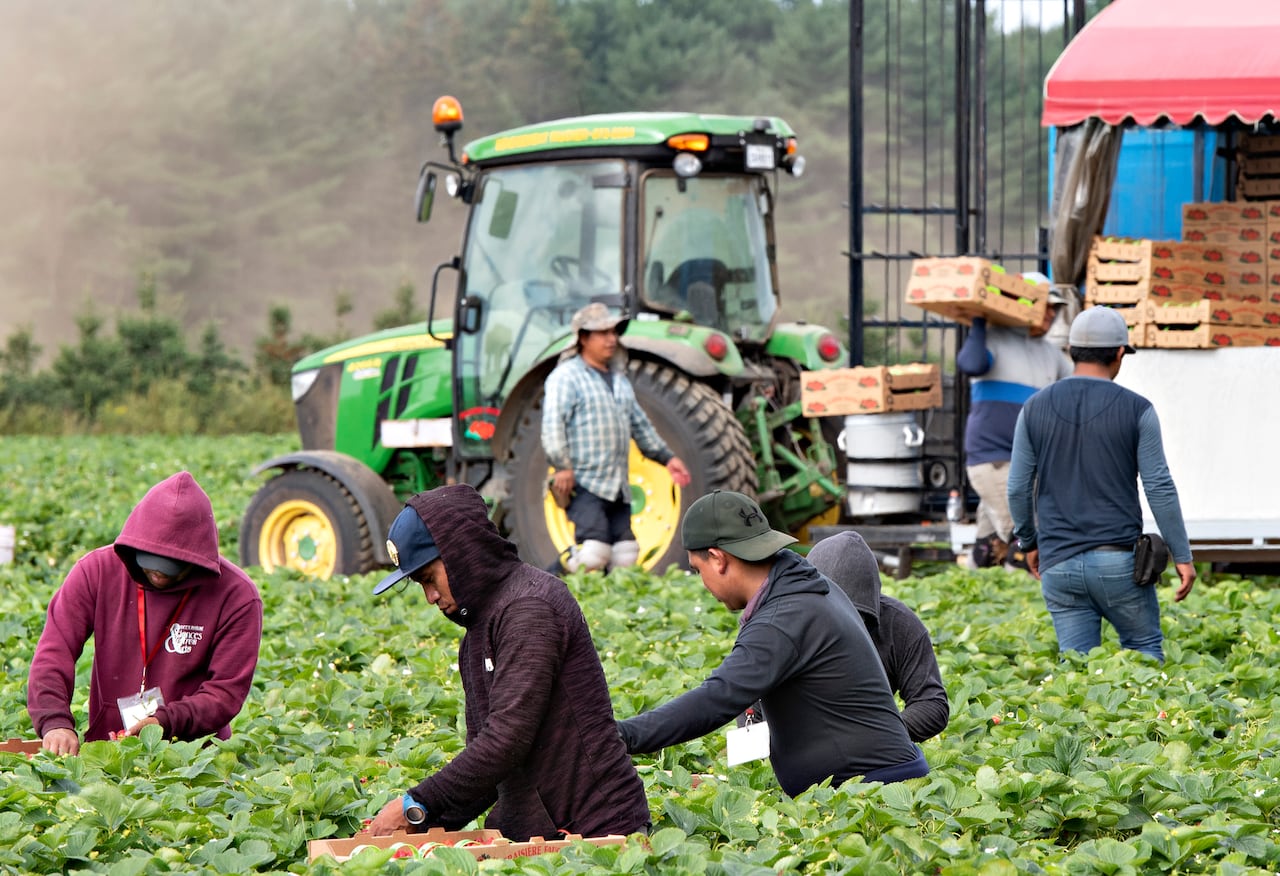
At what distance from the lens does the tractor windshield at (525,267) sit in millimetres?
10203

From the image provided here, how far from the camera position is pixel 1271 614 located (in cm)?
794

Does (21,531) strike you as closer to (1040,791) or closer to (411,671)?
(411,671)

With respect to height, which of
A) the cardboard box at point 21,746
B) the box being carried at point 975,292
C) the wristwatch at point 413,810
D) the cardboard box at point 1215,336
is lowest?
the cardboard box at point 21,746

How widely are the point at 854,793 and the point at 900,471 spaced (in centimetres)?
659

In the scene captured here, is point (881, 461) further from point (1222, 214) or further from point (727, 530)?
point (727, 530)

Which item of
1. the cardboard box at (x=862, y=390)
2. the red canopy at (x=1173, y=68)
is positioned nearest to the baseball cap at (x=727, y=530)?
the red canopy at (x=1173, y=68)

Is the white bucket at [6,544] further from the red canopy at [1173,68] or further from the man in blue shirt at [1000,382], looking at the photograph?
the red canopy at [1173,68]

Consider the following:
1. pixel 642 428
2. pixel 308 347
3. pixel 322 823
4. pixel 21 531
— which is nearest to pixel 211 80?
pixel 308 347

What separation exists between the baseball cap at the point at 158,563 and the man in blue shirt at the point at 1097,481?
3279mm

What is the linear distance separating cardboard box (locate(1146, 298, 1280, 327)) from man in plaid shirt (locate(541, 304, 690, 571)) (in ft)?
8.51

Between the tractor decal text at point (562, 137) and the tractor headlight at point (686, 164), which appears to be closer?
the tractor headlight at point (686, 164)

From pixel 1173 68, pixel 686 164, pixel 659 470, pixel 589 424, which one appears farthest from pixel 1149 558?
pixel 686 164

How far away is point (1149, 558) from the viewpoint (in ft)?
20.4

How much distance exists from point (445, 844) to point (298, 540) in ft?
24.7
